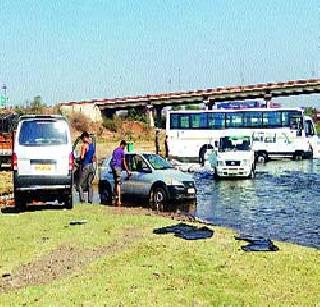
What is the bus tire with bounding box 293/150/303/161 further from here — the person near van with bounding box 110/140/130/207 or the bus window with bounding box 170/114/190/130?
the person near van with bounding box 110/140/130/207

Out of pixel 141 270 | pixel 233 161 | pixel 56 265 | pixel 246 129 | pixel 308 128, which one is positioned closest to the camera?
pixel 141 270

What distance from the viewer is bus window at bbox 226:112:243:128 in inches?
1962

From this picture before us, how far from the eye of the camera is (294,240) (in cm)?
1508

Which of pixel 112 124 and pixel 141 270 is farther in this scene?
pixel 112 124

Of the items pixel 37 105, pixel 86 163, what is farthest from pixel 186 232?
pixel 37 105

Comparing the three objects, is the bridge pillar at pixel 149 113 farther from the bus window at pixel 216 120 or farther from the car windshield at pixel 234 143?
the car windshield at pixel 234 143

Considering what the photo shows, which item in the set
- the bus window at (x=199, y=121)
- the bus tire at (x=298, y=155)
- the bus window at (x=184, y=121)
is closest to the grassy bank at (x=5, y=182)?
the bus window at (x=184, y=121)

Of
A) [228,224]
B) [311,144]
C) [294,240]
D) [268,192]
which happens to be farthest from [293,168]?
[294,240]

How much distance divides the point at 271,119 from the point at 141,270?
41.5m

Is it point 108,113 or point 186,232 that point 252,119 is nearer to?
point 186,232

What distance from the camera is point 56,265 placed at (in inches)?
384

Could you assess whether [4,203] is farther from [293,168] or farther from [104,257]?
[293,168]

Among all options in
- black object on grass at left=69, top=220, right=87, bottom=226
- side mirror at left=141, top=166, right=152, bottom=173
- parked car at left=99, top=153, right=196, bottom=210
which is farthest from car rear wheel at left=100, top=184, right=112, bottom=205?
black object on grass at left=69, top=220, right=87, bottom=226

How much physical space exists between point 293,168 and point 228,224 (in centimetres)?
2625
